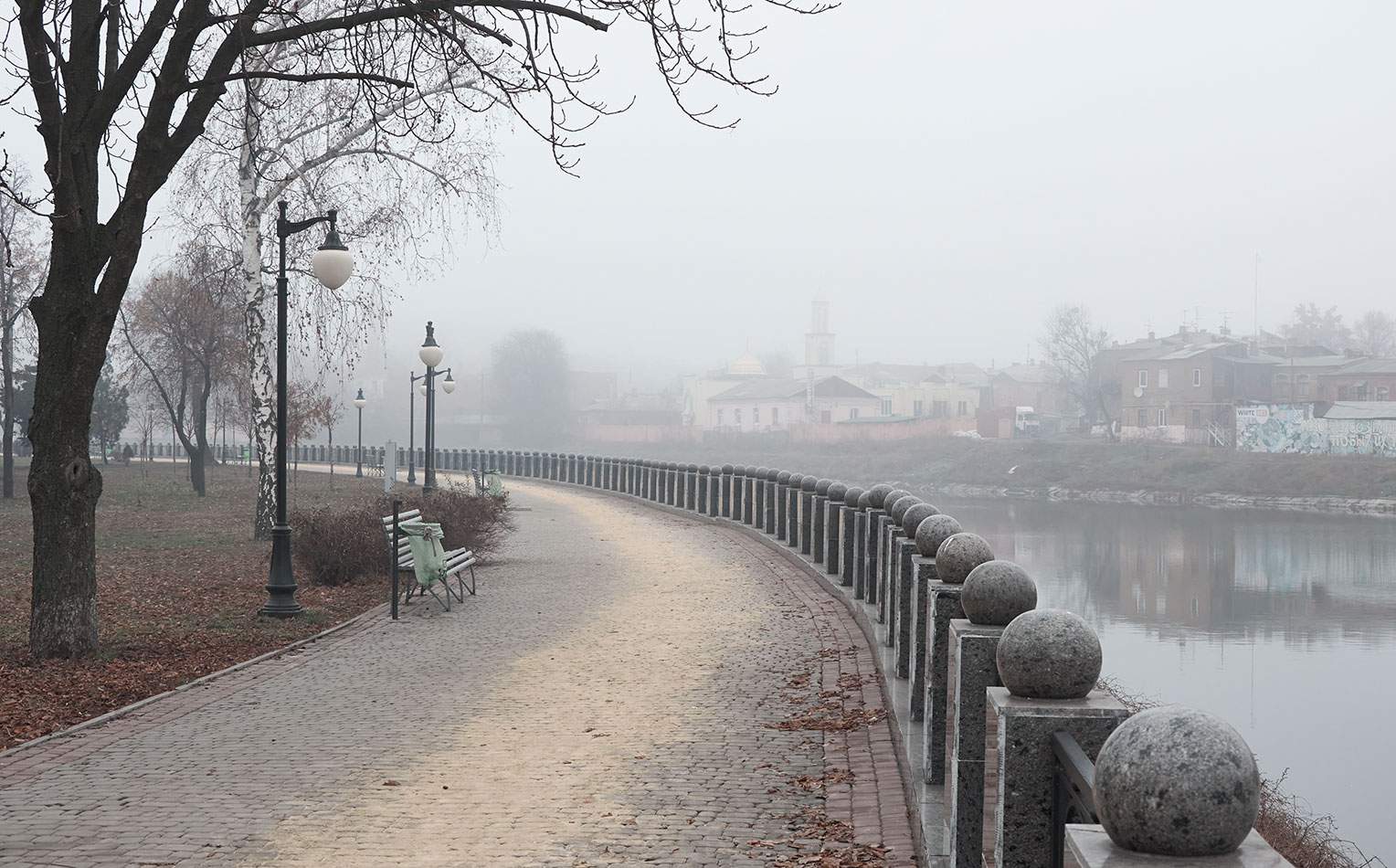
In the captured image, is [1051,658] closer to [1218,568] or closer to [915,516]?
[915,516]

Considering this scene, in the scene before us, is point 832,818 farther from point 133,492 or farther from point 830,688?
point 133,492

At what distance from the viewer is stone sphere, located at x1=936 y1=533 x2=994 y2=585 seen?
5258 millimetres

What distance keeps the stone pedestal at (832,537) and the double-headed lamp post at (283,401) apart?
209 inches

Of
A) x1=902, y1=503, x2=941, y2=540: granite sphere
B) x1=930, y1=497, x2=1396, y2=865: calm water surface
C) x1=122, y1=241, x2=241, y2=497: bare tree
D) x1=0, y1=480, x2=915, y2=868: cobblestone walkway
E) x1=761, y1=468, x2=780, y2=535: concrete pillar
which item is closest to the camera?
x1=0, y1=480, x2=915, y2=868: cobblestone walkway

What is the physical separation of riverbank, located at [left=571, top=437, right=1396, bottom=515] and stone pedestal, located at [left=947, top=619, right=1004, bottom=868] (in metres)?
48.6

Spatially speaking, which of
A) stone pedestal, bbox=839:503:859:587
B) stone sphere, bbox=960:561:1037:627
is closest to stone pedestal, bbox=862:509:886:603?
stone pedestal, bbox=839:503:859:587

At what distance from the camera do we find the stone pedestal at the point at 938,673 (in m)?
5.32

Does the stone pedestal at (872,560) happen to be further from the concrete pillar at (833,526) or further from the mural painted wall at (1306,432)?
the mural painted wall at (1306,432)

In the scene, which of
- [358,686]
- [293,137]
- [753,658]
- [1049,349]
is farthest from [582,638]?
[1049,349]

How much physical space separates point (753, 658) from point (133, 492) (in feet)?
93.9

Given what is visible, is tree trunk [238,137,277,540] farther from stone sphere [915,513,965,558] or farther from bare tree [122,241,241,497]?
stone sphere [915,513,965,558]

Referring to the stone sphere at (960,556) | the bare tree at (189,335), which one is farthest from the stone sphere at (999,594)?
the bare tree at (189,335)

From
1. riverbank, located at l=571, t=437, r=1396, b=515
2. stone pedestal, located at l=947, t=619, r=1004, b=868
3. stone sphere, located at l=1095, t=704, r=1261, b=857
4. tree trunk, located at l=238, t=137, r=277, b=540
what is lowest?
riverbank, located at l=571, t=437, r=1396, b=515

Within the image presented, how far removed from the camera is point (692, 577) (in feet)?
47.9
